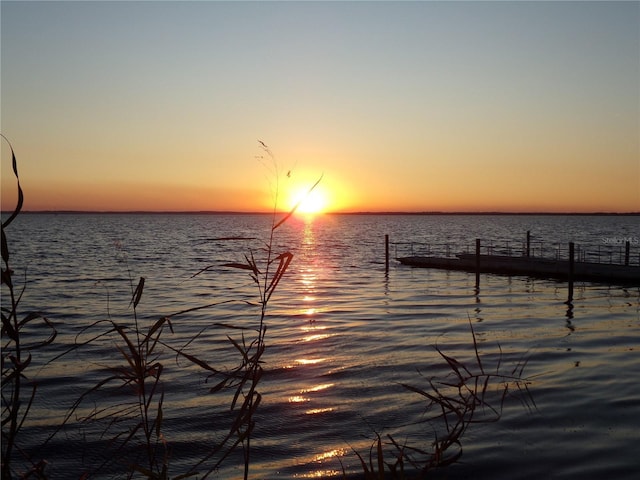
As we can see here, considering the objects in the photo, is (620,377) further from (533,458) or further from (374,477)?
(374,477)

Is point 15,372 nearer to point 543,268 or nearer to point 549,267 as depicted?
point 549,267

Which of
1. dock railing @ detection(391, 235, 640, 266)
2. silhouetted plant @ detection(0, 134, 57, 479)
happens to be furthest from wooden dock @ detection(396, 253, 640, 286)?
silhouetted plant @ detection(0, 134, 57, 479)

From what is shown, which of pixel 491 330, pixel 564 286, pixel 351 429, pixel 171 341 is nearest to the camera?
pixel 351 429

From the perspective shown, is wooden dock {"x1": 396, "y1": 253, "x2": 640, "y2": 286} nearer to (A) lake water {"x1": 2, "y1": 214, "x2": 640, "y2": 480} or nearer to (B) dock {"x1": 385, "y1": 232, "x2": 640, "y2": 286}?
(B) dock {"x1": 385, "y1": 232, "x2": 640, "y2": 286}

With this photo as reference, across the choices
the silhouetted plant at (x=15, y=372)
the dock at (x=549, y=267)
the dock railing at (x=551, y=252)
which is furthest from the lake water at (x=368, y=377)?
the dock railing at (x=551, y=252)

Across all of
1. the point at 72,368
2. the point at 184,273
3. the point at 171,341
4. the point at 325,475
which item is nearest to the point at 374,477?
the point at 325,475

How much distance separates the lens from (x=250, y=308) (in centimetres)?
2627

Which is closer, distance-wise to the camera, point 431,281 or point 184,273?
point 431,281

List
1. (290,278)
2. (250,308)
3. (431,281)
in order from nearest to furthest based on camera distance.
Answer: (250,308), (431,281), (290,278)

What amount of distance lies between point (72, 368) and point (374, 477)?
13.7 m

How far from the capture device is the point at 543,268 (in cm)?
3638

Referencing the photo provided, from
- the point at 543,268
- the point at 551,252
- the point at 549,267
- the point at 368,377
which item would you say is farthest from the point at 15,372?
the point at 551,252

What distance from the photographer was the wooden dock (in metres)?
32.7

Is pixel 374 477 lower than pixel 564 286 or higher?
higher
